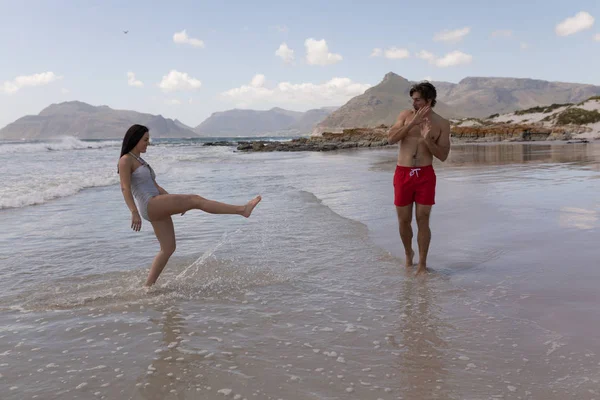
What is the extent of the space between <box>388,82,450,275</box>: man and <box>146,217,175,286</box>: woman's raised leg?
2.62m

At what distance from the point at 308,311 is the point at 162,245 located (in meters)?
1.82

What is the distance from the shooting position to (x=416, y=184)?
17.3 feet

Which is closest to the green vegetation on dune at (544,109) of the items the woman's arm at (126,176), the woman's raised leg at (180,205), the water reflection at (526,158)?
the water reflection at (526,158)

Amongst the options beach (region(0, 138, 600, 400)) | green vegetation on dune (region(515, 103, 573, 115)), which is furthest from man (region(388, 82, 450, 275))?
green vegetation on dune (region(515, 103, 573, 115))

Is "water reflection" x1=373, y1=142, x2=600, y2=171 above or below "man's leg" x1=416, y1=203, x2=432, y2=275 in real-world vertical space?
above

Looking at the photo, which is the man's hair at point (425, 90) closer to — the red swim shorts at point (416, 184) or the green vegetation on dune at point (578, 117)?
the red swim shorts at point (416, 184)

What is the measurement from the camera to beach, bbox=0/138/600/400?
2.79 meters

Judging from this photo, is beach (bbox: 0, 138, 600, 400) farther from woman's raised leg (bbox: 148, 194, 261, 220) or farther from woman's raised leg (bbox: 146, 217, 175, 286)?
woman's raised leg (bbox: 148, 194, 261, 220)

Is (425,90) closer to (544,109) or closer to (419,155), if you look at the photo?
(419,155)

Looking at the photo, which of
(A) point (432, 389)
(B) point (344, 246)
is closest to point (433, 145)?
(B) point (344, 246)

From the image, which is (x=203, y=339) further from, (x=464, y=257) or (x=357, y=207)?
(x=357, y=207)

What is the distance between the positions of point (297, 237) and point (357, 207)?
2954mm

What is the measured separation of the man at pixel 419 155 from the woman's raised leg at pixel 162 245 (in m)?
2.62

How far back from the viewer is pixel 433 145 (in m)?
5.12
